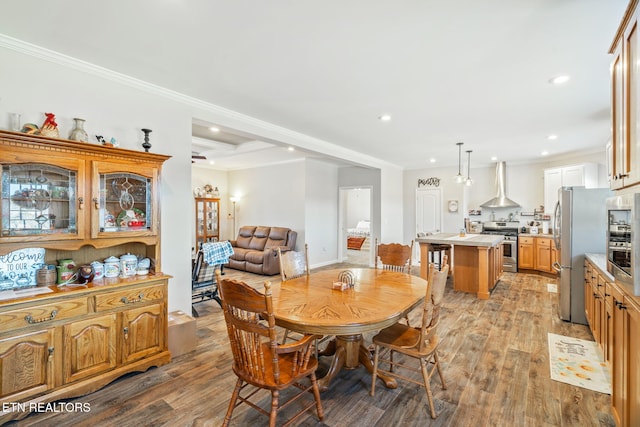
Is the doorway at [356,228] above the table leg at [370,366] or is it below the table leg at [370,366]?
above

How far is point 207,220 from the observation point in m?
8.09

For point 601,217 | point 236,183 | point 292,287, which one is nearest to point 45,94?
point 292,287

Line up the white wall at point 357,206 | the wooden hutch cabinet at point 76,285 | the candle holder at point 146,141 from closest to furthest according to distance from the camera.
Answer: the wooden hutch cabinet at point 76,285
the candle holder at point 146,141
the white wall at point 357,206

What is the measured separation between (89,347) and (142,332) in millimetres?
359

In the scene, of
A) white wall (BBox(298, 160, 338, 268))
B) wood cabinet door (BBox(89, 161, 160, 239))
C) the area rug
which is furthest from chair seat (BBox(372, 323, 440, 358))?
white wall (BBox(298, 160, 338, 268))

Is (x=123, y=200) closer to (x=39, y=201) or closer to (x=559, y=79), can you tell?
(x=39, y=201)

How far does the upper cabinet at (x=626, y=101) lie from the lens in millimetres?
1490

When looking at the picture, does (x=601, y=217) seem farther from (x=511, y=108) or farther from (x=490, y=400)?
(x=490, y=400)

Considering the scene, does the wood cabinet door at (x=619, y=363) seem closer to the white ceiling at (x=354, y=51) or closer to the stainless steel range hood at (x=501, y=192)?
the white ceiling at (x=354, y=51)

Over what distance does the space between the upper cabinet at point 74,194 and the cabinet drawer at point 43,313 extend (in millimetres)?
416

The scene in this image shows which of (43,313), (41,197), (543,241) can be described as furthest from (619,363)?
(543,241)

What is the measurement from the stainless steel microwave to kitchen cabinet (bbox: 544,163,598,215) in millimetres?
4619

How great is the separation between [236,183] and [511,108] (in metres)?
6.94

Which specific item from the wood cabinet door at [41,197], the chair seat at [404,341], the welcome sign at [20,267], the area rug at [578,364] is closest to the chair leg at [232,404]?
the chair seat at [404,341]
